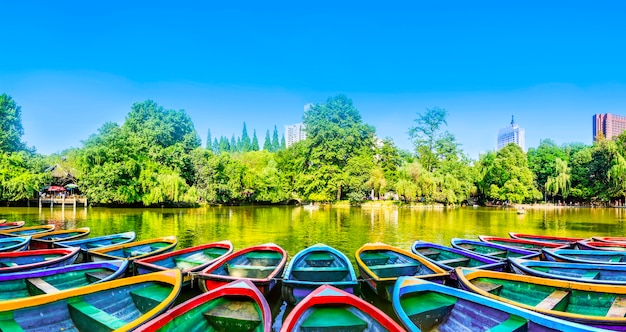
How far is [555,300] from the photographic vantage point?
17.3ft

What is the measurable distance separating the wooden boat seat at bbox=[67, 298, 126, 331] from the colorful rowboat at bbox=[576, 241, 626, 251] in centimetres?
1234

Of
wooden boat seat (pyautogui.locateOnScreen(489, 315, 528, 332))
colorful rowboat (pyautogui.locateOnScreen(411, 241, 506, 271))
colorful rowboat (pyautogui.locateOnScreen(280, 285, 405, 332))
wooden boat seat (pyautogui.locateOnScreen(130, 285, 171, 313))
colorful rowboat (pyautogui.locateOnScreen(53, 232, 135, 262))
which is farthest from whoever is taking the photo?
colorful rowboat (pyautogui.locateOnScreen(53, 232, 135, 262))

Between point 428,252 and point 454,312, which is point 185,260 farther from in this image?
point 428,252

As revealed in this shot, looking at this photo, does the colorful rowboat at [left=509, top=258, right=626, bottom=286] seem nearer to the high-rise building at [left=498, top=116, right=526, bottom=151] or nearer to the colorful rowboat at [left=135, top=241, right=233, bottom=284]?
the colorful rowboat at [left=135, top=241, right=233, bottom=284]

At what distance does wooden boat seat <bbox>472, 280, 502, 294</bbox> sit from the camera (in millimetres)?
5926

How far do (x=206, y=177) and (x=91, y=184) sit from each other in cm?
1222

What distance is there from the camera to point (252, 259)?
894cm

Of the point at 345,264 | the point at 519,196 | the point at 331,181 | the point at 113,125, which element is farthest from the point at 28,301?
the point at 519,196

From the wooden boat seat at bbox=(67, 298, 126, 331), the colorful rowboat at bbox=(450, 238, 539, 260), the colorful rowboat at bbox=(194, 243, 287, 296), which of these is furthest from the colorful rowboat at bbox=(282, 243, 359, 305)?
the colorful rowboat at bbox=(450, 238, 539, 260)

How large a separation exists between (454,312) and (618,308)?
2.37 m

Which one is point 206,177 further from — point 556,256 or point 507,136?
point 507,136

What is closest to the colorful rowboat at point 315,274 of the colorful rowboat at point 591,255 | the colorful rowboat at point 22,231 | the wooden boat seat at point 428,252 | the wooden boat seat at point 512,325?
the wooden boat seat at point 512,325

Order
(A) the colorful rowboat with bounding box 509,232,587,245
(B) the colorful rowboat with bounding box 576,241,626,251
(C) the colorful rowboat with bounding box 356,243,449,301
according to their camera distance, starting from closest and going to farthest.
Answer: (C) the colorful rowboat with bounding box 356,243,449,301 < (B) the colorful rowboat with bounding box 576,241,626,251 < (A) the colorful rowboat with bounding box 509,232,587,245

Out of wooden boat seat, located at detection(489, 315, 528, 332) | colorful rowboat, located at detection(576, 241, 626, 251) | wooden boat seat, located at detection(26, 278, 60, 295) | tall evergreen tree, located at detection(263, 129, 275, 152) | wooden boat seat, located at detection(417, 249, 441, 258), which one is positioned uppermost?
tall evergreen tree, located at detection(263, 129, 275, 152)
